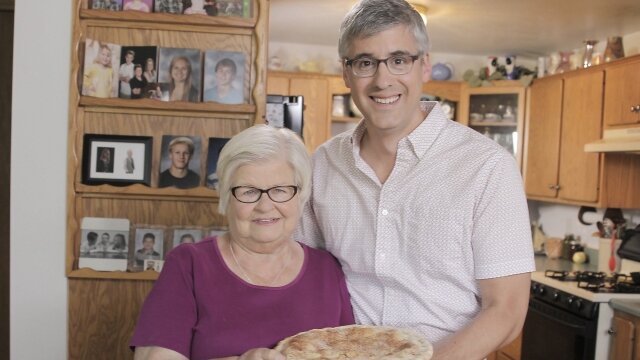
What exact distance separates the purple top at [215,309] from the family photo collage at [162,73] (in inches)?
36.8

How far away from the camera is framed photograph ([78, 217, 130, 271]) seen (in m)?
2.35

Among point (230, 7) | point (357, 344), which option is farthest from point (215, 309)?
point (230, 7)

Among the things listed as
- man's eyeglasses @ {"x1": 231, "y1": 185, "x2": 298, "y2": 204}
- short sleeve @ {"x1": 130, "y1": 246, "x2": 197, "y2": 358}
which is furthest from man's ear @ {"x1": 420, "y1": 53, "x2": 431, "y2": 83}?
short sleeve @ {"x1": 130, "y1": 246, "x2": 197, "y2": 358}

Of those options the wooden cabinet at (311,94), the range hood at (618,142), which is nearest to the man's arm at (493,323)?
the range hood at (618,142)

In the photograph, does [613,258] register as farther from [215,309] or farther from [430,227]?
[215,309]

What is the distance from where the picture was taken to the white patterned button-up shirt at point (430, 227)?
58.8 inches

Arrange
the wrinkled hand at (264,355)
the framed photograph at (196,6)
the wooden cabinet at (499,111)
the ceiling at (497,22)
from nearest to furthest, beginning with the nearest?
the wrinkled hand at (264,355) < the framed photograph at (196,6) < the ceiling at (497,22) < the wooden cabinet at (499,111)

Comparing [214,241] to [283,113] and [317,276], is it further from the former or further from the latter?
[283,113]

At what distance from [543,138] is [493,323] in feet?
12.5

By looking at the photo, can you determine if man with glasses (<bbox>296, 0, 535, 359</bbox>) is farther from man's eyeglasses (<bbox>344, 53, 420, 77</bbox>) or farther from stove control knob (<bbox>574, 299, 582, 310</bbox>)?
stove control knob (<bbox>574, 299, 582, 310</bbox>)

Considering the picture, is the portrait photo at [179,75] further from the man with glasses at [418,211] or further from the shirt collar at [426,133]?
the shirt collar at [426,133]

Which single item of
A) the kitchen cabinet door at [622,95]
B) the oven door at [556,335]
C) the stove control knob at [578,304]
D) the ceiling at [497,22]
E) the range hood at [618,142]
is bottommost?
the oven door at [556,335]

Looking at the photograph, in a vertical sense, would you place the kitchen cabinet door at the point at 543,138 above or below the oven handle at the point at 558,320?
above

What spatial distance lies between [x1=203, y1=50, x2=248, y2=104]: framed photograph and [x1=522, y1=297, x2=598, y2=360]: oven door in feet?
7.80
